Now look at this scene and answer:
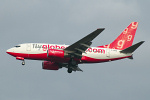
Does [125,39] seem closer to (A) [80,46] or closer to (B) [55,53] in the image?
(A) [80,46]

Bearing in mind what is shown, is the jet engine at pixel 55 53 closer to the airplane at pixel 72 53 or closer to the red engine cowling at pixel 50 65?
the airplane at pixel 72 53

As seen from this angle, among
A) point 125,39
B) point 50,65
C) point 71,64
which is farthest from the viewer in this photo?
point 125,39

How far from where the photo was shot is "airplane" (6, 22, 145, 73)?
61.8 m

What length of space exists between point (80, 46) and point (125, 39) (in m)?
11.7

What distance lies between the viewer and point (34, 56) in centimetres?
6266

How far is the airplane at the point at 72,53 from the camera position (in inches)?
2431

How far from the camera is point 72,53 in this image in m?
62.9

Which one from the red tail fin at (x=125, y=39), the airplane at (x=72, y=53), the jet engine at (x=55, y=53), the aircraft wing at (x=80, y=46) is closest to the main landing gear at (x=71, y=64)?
the airplane at (x=72, y=53)

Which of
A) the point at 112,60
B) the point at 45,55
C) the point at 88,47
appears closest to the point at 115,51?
the point at 112,60

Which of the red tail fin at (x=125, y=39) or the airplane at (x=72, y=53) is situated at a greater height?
the red tail fin at (x=125, y=39)

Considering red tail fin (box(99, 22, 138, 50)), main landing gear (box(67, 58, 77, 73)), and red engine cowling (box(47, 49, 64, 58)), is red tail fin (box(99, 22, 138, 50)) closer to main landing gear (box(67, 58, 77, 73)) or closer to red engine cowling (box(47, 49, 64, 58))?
main landing gear (box(67, 58, 77, 73))

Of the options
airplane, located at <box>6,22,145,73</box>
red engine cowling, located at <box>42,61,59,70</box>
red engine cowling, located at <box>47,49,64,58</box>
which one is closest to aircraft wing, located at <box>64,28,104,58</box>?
airplane, located at <box>6,22,145,73</box>

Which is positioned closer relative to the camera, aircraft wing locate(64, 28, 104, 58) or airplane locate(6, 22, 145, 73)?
aircraft wing locate(64, 28, 104, 58)

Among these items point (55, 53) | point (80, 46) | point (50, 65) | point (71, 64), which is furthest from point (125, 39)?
point (55, 53)
